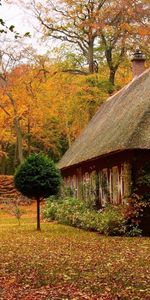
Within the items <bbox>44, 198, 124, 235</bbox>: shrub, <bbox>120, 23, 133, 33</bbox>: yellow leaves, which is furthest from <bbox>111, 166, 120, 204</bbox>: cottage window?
<bbox>120, 23, 133, 33</bbox>: yellow leaves

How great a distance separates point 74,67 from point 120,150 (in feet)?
74.3

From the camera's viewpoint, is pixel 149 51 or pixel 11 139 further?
pixel 11 139

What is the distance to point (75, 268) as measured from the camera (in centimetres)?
1098

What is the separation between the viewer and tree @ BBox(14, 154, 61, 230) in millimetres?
20875

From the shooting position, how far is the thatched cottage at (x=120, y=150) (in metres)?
18.4

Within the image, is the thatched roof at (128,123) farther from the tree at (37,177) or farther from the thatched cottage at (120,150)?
the tree at (37,177)

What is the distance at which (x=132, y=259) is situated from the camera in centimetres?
1206

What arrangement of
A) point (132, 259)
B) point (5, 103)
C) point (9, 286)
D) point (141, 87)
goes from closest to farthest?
point (9, 286) < point (132, 259) < point (141, 87) < point (5, 103)

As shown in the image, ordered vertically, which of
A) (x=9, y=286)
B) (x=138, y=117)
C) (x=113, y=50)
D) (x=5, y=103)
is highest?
(x=113, y=50)

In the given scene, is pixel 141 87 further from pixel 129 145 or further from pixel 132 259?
pixel 132 259

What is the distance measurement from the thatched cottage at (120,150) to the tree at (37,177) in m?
1.85

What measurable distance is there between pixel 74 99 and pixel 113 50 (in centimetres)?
457

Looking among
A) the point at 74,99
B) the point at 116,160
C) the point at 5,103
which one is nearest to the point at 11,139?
the point at 5,103

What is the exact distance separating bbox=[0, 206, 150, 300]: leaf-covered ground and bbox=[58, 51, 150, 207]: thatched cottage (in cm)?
299
